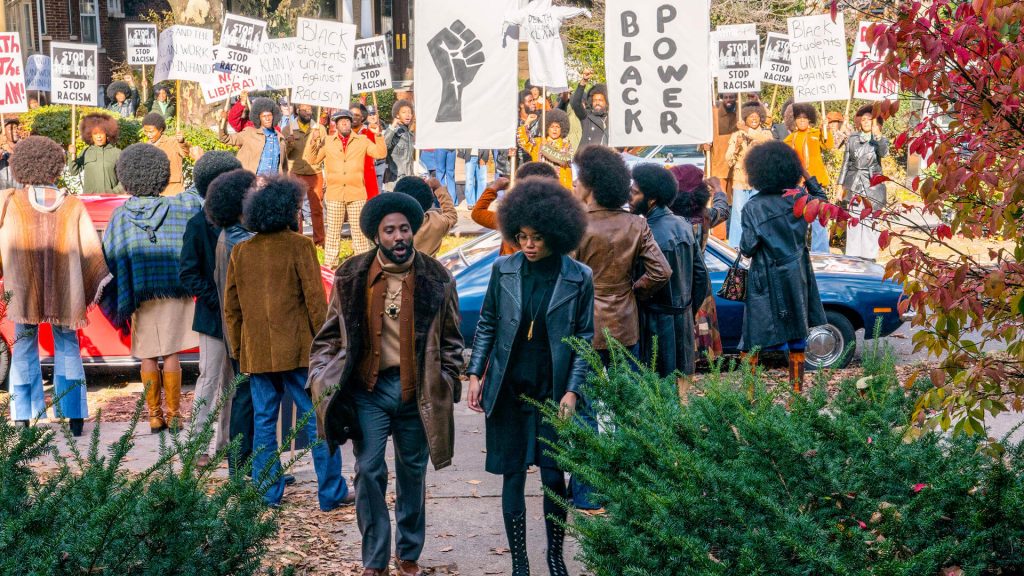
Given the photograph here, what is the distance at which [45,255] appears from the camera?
26.0 ft

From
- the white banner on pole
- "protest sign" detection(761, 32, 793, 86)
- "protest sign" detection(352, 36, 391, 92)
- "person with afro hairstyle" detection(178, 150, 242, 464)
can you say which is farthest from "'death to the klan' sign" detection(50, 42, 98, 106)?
"person with afro hairstyle" detection(178, 150, 242, 464)

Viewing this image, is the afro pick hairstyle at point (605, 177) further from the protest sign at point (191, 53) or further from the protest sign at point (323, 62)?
the protest sign at point (191, 53)

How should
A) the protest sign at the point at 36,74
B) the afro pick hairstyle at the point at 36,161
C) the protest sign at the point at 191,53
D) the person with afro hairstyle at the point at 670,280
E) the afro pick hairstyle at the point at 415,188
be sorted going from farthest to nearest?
the protest sign at the point at 36,74 < the protest sign at the point at 191,53 < the afro pick hairstyle at the point at 36,161 < the afro pick hairstyle at the point at 415,188 < the person with afro hairstyle at the point at 670,280

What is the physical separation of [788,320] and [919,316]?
391cm

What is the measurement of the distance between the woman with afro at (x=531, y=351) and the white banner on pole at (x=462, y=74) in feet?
18.0

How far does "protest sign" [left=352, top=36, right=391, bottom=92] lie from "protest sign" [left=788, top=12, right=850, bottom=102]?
19.4 feet

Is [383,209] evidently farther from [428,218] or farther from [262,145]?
[262,145]

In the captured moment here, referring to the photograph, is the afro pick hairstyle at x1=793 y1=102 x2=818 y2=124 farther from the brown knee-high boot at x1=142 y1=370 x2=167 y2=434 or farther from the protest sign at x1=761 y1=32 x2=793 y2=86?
the brown knee-high boot at x1=142 y1=370 x2=167 y2=434

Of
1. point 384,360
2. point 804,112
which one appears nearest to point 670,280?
point 384,360

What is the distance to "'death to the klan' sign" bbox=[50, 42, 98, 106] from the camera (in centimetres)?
1612

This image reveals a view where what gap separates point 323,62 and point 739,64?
5.78 meters

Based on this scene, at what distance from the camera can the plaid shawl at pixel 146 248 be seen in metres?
7.82

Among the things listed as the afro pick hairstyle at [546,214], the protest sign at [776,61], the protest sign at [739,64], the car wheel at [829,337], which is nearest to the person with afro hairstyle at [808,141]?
the protest sign at [739,64]

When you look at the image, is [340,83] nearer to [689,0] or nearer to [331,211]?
[331,211]
